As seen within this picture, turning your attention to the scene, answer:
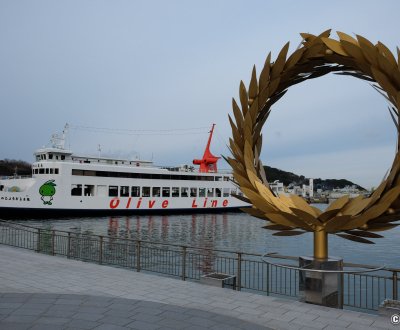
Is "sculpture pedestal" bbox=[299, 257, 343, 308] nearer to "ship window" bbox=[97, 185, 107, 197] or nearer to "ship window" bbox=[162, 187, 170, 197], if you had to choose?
"ship window" bbox=[97, 185, 107, 197]

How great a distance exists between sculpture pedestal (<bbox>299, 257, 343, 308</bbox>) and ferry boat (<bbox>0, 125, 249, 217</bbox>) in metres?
33.9

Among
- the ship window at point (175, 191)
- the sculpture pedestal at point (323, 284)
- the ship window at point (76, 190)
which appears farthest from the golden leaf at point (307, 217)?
the ship window at point (175, 191)

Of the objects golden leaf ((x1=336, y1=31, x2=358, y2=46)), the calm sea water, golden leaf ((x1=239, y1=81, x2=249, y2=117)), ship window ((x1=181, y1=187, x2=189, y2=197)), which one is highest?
golden leaf ((x1=336, y1=31, x2=358, y2=46))

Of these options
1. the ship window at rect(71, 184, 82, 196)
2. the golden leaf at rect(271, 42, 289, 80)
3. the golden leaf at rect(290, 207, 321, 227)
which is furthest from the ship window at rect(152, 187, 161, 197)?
the golden leaf at rect(290, 207, 321, 227)

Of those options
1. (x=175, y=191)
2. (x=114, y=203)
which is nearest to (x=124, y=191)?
(x=114, y=203)

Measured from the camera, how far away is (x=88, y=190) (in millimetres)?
41219

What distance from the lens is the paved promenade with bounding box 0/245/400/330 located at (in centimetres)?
607

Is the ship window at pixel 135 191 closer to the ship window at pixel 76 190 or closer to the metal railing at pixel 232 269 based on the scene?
the ship window at pixel 76 190

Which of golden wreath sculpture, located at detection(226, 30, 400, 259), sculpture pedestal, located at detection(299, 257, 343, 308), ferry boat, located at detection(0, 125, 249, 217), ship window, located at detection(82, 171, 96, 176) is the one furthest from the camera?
ship window, located at detection(82, 171, 96, 176)

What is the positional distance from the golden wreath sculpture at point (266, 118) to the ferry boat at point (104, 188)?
3314 centimetres

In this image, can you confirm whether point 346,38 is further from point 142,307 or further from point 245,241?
point 245,241

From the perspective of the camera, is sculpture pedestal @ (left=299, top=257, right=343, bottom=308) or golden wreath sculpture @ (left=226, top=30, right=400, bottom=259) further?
sculpture pedestal @ (left=299, top=257, right=343, bottom=308)

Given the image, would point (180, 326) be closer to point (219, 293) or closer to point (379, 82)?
point (219, 293)

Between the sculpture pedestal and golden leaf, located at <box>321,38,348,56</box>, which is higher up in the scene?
golden leaf, located at <box>321,38,348,56</box>
